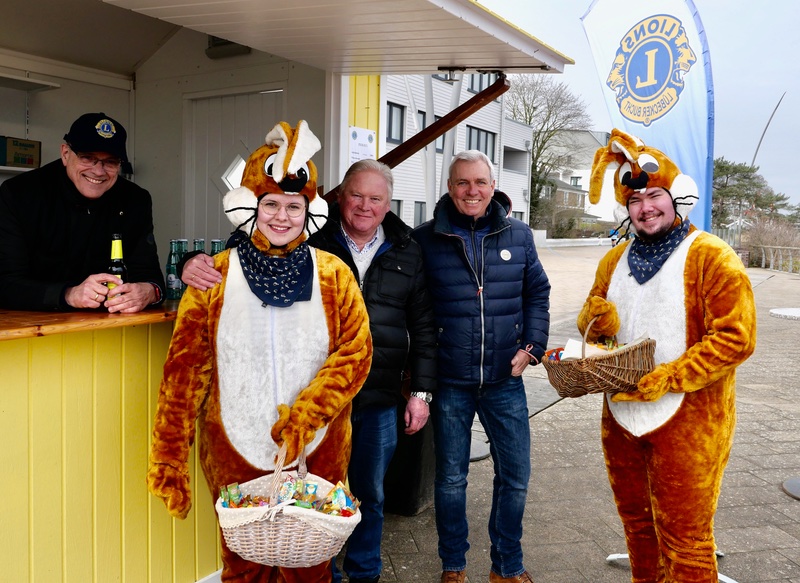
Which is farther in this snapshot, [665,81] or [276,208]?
[665,81]

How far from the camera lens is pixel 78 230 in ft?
9.62

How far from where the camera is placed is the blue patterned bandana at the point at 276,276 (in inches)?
97.3

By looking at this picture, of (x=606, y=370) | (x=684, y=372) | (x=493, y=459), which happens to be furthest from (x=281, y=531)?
(x=684, y=372)

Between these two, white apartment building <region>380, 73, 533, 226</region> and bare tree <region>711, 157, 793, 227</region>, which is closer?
white apartment building <region>380, 73, 533, 226</region>

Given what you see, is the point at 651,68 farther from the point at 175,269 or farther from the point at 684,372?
the point at 175,269

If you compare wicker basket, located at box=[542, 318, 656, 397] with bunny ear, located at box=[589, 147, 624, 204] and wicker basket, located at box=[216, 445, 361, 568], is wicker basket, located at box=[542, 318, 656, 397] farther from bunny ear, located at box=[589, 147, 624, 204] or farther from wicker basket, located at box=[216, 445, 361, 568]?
wicker basket, located at box=[216, 445, 361, 568]

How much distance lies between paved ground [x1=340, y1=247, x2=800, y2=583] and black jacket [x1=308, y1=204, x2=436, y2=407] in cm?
114

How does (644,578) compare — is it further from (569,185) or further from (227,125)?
(569,185)

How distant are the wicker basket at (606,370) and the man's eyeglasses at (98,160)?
1.92 meters

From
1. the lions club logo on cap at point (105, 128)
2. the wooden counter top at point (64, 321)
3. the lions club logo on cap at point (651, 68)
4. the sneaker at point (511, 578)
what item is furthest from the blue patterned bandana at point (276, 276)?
the lions club logo on cap at point (651, 68)

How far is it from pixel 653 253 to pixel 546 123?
44.3m

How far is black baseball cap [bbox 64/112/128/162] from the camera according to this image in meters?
2.71

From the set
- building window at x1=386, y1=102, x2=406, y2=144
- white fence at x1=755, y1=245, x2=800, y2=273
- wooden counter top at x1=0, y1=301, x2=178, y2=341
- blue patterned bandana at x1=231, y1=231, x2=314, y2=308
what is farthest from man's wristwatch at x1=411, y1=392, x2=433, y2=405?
white fence at x1=755, y1=245, x2=800, y2=273

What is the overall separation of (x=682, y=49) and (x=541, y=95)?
4037cm
